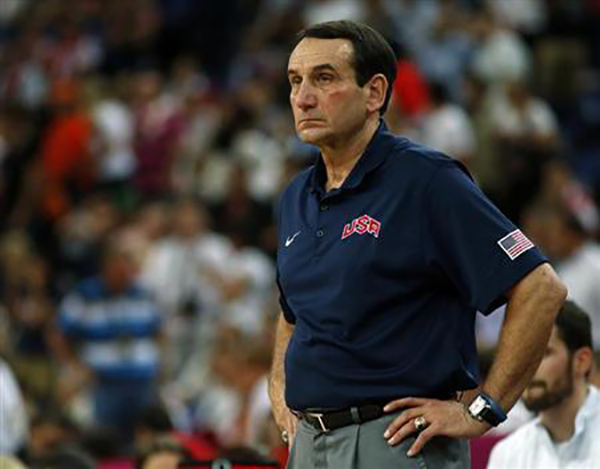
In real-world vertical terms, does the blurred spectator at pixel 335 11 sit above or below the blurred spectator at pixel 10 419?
above

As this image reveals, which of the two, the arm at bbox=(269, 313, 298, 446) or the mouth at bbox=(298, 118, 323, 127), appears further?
the arm at bbox=(269, 313, 298, 446)

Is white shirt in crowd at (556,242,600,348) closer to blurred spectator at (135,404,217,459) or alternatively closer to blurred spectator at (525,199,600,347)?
blurred spectator at (525,199,600,347)

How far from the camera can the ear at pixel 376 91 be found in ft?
14.0

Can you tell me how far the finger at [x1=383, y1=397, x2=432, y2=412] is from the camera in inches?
158

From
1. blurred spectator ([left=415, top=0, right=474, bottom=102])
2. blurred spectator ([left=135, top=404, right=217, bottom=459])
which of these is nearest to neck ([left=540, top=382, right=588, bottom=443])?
blurred spectator ([left=135, top=404, right=217, bottom=459])

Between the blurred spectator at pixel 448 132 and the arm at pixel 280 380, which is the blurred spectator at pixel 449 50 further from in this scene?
the arm at pixel 280 380

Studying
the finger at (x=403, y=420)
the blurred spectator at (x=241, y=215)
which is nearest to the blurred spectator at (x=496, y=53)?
the blurred spectator at (x=241, y=215)

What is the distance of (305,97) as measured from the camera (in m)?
4.23

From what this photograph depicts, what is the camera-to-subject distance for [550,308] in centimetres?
401

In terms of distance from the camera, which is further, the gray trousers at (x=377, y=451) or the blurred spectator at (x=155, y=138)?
the blurred spectator at (x=155, y=138)

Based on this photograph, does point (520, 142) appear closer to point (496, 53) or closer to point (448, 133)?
point (448, 133)

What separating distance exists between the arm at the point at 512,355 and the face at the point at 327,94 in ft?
2.17

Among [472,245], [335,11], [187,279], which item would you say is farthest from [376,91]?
[335,11]

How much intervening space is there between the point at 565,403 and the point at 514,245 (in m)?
1.61
